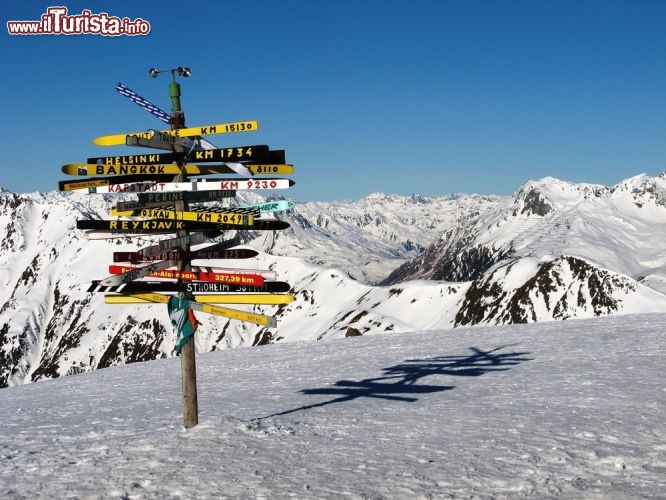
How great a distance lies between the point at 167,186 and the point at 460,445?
724 cm

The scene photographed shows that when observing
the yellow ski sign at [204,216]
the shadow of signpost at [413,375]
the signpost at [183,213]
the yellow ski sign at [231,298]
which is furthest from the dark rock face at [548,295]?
the yellow ski sign at [204,216]

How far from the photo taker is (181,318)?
12922mm

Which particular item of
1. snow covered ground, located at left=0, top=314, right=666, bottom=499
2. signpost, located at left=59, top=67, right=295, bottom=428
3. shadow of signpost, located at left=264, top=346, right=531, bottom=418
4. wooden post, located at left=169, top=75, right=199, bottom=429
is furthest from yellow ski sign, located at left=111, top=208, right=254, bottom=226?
shadow of signpost, located at left=264, top=346, right=531, bottom=418

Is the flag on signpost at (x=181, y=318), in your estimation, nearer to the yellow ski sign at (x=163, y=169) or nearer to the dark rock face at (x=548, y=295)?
the yellow ski sign at (x=163, y=169)

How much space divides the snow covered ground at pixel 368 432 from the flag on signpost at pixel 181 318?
1.82 m

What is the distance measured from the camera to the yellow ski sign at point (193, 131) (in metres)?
12.4

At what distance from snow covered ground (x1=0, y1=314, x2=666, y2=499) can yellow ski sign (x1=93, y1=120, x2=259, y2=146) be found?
5665 mm

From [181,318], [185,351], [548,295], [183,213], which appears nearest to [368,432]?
[185,351]

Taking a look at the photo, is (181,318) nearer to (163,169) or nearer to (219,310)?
(219,310)

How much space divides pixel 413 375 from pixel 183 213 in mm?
11369

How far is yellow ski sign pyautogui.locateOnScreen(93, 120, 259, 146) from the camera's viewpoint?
12.4m

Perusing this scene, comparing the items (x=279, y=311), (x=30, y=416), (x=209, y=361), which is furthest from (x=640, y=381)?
(x=279, y=311)

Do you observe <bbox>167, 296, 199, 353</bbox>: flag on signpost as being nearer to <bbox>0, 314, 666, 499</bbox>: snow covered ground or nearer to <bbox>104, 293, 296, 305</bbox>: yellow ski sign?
<bbox>104, 293, 296, 305</bbox>: yellow ski sign

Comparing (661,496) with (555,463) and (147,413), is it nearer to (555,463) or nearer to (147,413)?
(555,463)
